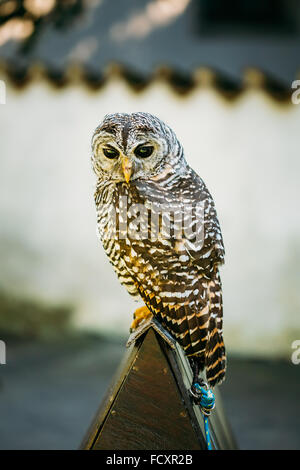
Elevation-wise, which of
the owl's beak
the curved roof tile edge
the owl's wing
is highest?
the curved roof tile edge

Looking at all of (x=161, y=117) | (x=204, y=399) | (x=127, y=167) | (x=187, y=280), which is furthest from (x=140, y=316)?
(x=161, y=117)

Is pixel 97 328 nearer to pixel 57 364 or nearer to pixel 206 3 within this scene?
pixel 57 364

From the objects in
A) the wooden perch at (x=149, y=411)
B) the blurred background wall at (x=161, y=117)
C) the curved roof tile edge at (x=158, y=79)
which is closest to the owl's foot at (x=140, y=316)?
the wooden perch at (x=149, y=411)

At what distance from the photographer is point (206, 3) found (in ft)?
14.0

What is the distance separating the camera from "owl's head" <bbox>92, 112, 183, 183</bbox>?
1435 millimetres

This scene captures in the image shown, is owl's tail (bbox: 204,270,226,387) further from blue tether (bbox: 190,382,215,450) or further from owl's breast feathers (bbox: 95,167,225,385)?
blue tether (bbox: 190,382,215,450)

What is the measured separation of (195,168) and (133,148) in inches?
102

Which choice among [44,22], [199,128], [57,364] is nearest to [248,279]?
[199,128]

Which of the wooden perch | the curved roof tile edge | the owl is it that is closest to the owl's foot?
the owl

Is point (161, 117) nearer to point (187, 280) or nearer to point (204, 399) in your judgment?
point (187, 280)

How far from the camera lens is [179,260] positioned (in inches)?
60.0

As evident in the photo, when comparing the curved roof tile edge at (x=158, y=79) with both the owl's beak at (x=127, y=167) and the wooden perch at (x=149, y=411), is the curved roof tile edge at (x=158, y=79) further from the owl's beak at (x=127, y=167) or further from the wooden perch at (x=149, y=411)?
the wooden perch at (x=149, y=411)

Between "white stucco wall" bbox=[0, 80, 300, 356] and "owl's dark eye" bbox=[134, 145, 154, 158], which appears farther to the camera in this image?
"white stucco wall" bbox=[0, 80, 300, 356]
